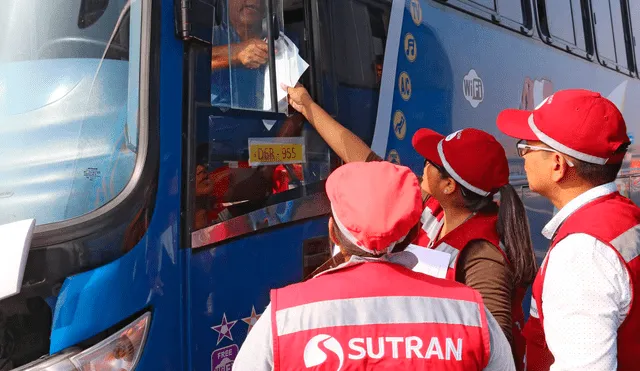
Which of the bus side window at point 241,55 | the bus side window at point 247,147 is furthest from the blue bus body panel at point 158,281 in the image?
the bus side window at point 241,55

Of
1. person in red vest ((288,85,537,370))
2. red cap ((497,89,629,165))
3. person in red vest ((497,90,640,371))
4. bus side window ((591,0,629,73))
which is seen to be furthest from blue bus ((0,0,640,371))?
bus side window ((591,0,629,73))

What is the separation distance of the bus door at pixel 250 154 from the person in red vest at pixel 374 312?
891mm

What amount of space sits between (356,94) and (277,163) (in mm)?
648

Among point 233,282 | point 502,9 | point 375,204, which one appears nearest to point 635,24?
point 502,9

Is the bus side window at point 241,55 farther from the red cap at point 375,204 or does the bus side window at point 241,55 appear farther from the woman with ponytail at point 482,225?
the red cap at point 375,204

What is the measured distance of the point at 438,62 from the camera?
404 cm

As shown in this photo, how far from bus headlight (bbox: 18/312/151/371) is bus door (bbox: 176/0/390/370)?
0.24 meters

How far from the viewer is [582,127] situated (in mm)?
2033

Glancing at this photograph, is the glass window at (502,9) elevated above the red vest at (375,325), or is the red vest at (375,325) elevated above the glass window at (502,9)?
the glass window at (502,9)

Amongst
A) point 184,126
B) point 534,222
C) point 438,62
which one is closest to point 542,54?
point 534,222

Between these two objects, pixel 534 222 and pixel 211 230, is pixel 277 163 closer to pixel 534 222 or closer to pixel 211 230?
pixel 211 230

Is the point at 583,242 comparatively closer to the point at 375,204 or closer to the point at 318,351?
the point at 375,204

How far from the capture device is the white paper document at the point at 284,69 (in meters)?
2.94

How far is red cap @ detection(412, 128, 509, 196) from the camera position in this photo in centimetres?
267
